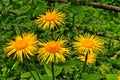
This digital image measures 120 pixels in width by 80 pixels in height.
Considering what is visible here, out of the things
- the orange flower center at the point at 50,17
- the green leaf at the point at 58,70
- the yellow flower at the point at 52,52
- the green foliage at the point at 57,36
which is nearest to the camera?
the yellow flower at the point at 52,52

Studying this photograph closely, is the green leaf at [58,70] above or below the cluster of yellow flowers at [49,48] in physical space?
below

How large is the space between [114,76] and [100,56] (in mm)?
1212

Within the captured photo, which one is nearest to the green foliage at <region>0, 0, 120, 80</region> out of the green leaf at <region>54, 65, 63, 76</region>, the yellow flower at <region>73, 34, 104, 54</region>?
the green leaf at <region>54, 65, 63, 76</region>

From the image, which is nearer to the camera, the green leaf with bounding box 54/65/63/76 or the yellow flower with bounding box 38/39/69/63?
the yellow flower with bounding box 38/39/69/63

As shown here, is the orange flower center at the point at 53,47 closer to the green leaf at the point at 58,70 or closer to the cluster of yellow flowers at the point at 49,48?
the cluster of yellow flowers at the point at 49,48

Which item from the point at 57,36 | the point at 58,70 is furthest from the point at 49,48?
the point at 57,36

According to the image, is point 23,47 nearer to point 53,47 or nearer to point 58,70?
point 53,47

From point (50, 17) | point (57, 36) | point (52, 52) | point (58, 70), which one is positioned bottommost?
point (57, 36)

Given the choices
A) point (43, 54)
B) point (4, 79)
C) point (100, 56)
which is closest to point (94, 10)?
point (100, 56)

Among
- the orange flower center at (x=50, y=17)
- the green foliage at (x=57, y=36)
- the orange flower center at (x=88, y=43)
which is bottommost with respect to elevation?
the green foliage at (x=57, y=36)

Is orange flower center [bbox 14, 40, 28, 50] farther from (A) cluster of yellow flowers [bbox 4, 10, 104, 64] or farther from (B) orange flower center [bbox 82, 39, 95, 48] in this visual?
(B) orange flower center [bbox 82, 39, 95, 48]

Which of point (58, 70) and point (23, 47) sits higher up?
point (23, 47)

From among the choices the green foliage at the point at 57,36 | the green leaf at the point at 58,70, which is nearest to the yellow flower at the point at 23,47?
the green leaf at the point at 58,70

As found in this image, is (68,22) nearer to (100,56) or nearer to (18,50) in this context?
(100,56)
